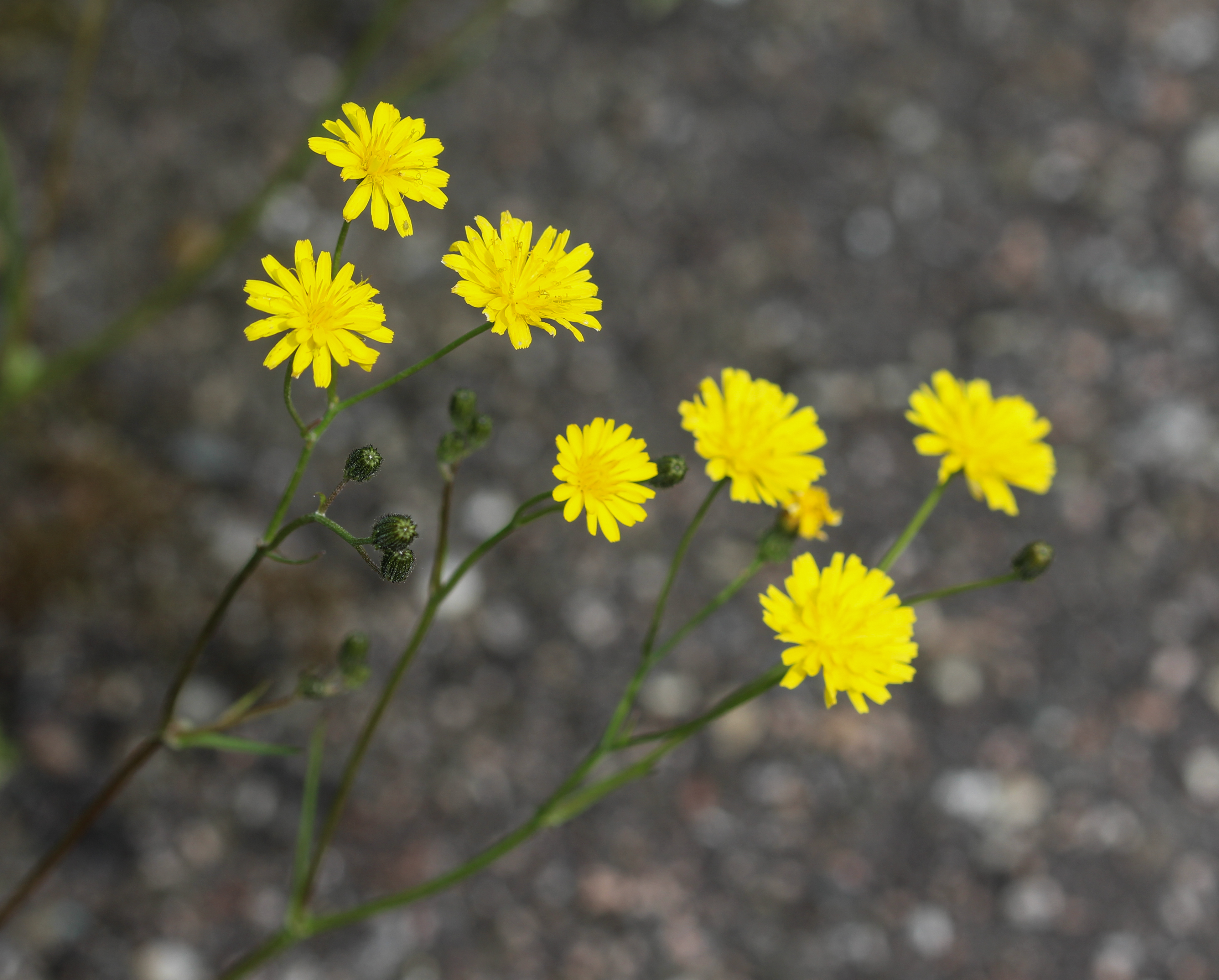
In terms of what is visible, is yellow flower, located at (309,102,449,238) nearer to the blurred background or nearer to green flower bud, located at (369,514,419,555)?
green flower bud, located at (369,514,419,555)

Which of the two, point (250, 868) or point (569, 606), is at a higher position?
point (569, 606)

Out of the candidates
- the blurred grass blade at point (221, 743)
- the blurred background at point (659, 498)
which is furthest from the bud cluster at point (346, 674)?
the blurred background at point (659, 498)

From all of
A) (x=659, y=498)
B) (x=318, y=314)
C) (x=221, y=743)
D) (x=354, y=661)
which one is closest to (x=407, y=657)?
(x=354, y=661)

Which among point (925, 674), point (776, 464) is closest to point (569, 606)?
point (925, 674)

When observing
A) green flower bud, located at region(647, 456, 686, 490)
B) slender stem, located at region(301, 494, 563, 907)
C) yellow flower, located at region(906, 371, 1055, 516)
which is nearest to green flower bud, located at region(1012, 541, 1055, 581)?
yellow flower, located at region(906, 371, 1055, 516)

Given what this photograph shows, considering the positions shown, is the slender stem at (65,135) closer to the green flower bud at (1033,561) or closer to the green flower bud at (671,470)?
the green flower bud at (671,470)

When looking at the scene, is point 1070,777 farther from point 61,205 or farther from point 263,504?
point 61,205
